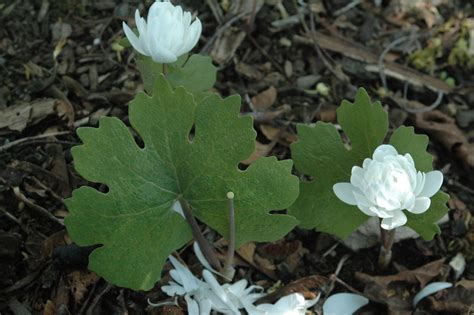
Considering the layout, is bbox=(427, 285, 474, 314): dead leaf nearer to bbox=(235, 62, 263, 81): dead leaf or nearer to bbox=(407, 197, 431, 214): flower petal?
bbox=(407, 197, 431, 214): flower petal

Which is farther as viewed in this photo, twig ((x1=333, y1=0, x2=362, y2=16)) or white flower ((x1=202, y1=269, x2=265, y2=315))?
twig ((x1=333, y1=0, x2=362, y2=16))

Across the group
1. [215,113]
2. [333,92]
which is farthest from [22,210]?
[333,92]

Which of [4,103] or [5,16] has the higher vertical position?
[5,16]

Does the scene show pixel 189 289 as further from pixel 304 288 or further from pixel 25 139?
pixel 25 139

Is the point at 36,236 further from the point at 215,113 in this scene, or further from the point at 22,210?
the point at 215,113

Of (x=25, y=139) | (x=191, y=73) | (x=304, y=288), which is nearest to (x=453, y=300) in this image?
(x=304, y=288)

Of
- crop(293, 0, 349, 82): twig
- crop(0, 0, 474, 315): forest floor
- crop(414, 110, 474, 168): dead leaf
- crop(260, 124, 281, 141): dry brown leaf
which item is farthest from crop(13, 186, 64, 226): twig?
crop(414, 110, 474, 168): dead leaf
